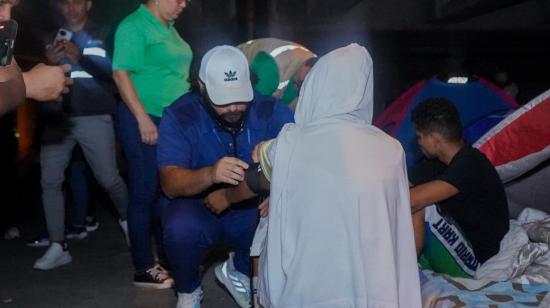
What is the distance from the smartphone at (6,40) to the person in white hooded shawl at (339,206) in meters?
1.09

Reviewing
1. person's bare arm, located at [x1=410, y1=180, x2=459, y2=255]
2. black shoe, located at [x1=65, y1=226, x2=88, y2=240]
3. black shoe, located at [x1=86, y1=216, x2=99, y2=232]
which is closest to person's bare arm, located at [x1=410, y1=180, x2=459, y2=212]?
person's bare arm, located at [x1=410, y1=180, x2=459, y2=255]

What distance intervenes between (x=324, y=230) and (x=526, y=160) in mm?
2235

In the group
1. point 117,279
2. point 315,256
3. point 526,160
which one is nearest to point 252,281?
point 315,256

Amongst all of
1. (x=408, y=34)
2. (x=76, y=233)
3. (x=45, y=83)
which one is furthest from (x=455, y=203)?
(x=408, y=34)

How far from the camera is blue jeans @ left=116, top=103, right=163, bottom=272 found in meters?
5.18

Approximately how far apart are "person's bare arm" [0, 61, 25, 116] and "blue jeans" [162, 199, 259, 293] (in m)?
1.63

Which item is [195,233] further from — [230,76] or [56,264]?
[56,264]

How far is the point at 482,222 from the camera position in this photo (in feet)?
15.5

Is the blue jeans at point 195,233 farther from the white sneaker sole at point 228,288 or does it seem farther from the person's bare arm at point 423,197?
the person's bare arm at point 423,197

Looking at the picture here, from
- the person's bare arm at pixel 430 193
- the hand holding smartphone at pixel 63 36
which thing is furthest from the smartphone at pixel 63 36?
the person's bare arm at pixel 430 193

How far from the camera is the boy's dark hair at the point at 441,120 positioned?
4707 millimetres

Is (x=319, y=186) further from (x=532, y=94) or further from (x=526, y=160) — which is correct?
(x=532, y=94)

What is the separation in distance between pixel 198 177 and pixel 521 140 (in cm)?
200

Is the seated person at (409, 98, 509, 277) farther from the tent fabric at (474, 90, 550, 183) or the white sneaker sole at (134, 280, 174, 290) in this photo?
the white sneaker sole at (134, 280, 174, 290)
